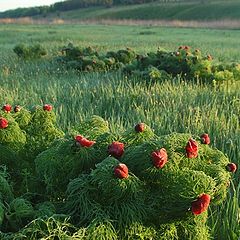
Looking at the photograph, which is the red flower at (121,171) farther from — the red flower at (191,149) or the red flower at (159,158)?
the red flower at (191,149)

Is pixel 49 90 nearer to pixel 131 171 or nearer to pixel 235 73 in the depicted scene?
pixel 235 73

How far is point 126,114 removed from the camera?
19.8ft

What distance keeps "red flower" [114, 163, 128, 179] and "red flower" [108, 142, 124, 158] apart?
26 cm

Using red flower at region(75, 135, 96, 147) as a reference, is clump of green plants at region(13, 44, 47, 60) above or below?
below

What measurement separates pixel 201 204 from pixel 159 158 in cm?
33

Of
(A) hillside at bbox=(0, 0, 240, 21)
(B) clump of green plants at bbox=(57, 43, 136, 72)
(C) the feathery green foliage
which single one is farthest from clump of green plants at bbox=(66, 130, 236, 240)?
(A) hillside at bbox=(0, 0, 240, 21)

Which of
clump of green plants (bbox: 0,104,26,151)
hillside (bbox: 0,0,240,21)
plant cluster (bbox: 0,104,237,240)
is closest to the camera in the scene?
plant cluster (bbox: 0,104,237,240)

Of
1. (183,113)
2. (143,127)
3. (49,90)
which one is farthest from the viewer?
(49,90)

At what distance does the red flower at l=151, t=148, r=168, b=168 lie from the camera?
2504mm

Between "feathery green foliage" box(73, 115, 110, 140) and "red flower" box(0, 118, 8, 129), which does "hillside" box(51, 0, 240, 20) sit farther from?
"red flower" box(0, 118, 8, 129)

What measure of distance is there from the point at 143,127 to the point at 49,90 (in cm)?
462

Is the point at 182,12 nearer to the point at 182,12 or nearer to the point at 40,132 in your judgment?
the point at 182,12

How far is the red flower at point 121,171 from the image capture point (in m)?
2.44

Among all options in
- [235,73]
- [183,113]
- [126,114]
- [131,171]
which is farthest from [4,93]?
[131,171]
